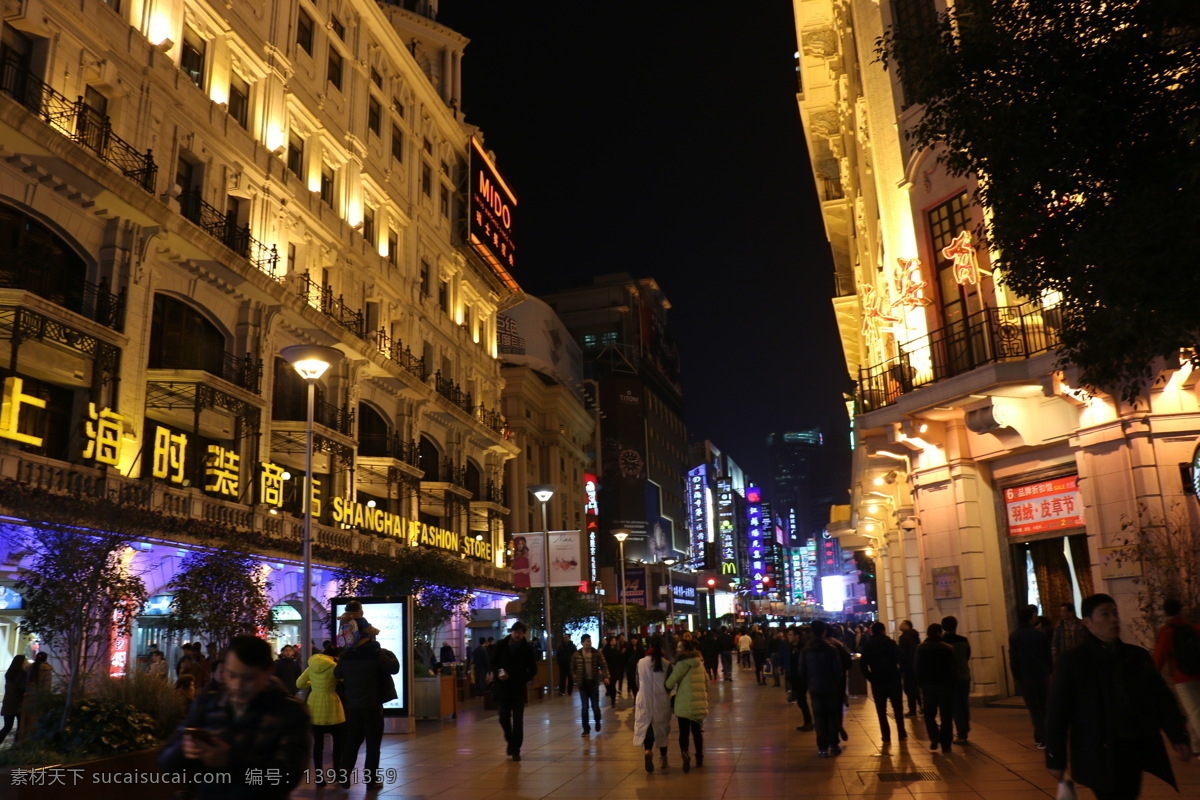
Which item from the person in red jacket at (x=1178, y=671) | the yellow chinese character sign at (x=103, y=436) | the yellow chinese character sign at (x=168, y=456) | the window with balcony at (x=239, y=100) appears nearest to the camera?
the person in red jacket at (x=1178, y=671)

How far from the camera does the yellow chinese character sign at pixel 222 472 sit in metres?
25.3

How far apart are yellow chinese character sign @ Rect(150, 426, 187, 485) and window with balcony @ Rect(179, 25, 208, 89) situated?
10.1m

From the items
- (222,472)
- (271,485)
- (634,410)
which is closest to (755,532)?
(634,410)

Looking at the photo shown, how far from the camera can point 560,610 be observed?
41.4m

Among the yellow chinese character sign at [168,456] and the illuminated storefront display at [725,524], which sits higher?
the illuminated storefront display at [725,524]

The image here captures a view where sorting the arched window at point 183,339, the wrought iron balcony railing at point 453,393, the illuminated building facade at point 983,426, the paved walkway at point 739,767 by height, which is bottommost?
the paved walkway at point 739,767

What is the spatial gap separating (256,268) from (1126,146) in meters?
24.7

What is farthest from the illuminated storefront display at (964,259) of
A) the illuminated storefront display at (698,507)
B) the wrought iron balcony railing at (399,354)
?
the illuminated storefront display at (698,507)

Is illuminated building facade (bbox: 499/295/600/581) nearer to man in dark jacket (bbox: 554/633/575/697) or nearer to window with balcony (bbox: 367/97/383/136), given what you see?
window with balcony (bbox: 367/97/383/136)

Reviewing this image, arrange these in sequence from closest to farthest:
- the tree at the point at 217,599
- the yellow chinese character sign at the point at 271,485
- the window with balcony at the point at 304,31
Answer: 1. the tree at the point at 217,599
2. the yellow chinese character sign at the point at 271,485
3. the window with balcony at the point at 304,31

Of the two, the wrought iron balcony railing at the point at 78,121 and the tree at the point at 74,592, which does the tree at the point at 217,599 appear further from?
the wrought iron balcony railing at the point at 78,121

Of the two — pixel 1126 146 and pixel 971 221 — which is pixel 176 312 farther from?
pixel 1126 146

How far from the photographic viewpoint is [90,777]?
28.2ft

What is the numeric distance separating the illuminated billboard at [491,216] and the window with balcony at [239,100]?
18902 mm
